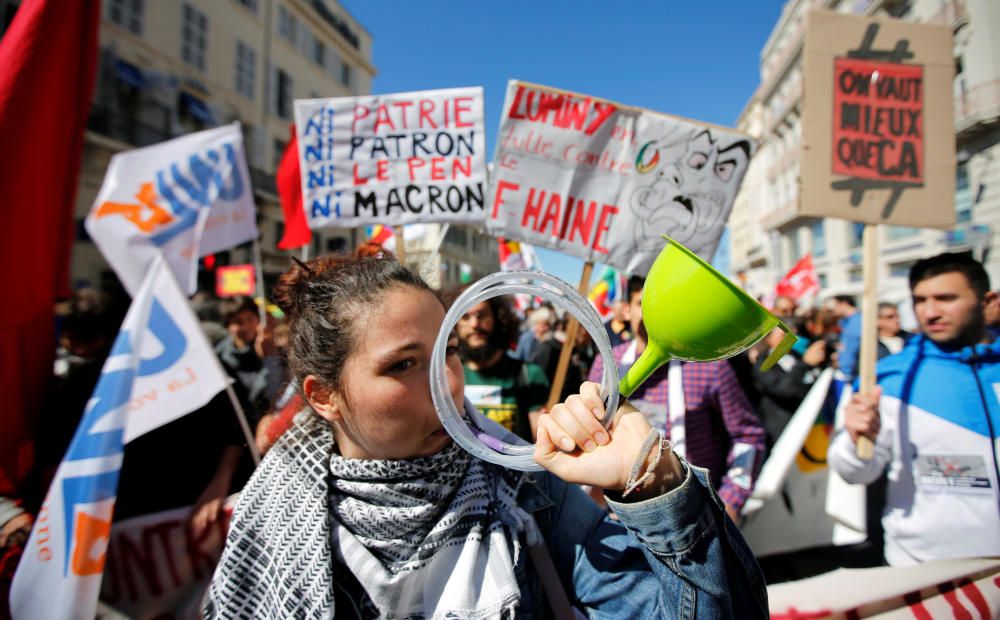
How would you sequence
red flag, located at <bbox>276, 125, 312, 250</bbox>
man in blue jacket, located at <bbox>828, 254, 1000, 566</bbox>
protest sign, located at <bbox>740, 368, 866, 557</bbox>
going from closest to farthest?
1. man in blue jacket, located at <bbox>828, 254, 1000, 566</bbox>
2. protest sign, located at <bbox>740, 368, 866, 557</bbox>
3. red flag, located at <bbox>276, 125, 312, 250</bbox>

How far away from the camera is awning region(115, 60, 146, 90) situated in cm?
1688

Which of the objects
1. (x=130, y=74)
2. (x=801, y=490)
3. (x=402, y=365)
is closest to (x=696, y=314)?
(x=402, y=365)

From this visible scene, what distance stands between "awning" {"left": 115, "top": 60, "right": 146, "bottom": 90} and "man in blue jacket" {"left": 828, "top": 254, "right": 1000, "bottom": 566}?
72.9 feet

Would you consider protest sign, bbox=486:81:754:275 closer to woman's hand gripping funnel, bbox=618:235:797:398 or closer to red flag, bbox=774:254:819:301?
woman's hand gripping funnel, bbox=618:235:797:398

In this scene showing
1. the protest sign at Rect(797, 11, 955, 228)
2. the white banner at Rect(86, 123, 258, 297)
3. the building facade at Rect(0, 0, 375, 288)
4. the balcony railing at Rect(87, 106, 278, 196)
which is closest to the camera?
the protest sign at Rect(797, 11, 955, 228)

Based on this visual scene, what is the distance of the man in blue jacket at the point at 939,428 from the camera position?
2.03 metres

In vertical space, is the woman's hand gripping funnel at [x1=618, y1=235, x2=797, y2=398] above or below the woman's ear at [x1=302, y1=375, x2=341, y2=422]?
above

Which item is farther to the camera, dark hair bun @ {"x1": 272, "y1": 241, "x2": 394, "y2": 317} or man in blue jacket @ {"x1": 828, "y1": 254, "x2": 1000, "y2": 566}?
man in blue jacket @ {"x1": 828, "y1": 254, "x2": 1000, "y2": 566}

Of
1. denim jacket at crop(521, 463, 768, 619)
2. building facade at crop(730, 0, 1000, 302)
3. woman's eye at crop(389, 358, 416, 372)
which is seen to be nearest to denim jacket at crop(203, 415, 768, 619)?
denim jacket at crop(521, 463, 768, 619)

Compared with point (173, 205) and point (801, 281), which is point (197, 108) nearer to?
point (173, 205)

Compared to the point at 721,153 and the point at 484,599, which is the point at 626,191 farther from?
the point at 484,599

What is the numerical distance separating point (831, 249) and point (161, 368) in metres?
30.5

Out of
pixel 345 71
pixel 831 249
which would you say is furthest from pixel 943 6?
pixel 345 71

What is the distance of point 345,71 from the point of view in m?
28.7
